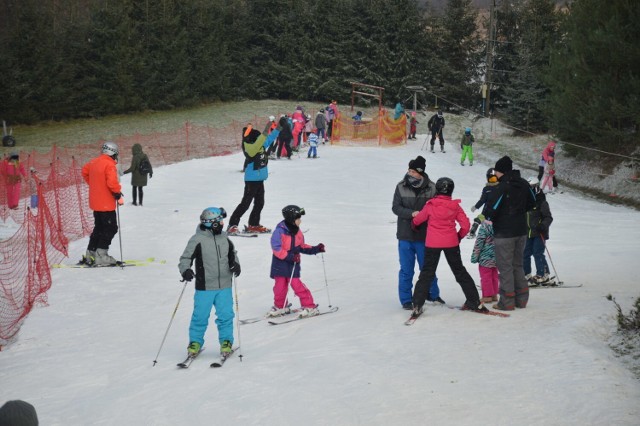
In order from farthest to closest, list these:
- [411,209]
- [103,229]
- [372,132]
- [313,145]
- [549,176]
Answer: [372,132] → [313,145] → [549,176] → [103,229] → [411,209]

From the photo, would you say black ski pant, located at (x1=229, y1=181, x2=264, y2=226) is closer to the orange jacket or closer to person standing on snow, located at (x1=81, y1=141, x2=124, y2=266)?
person standing on snow, located at (x1=81, y1=141, x2=124, y2=266)

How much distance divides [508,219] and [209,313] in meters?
3.77

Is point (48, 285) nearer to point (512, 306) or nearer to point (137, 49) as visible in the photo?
point (512, 306)

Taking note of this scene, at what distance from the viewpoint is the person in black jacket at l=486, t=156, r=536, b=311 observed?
930 cm

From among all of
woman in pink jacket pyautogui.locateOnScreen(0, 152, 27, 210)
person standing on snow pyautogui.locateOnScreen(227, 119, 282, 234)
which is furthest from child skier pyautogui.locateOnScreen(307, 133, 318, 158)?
person standing on snow pyautogui.locateOnScreen(227, 119, 282, 234)

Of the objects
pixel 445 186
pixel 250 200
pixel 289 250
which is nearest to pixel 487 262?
pixel 445 186

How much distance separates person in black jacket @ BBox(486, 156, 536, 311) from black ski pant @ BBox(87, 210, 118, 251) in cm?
666

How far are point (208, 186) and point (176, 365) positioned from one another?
50.0 feet

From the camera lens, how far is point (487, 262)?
9969mm

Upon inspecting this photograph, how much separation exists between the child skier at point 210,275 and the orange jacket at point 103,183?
191 inches

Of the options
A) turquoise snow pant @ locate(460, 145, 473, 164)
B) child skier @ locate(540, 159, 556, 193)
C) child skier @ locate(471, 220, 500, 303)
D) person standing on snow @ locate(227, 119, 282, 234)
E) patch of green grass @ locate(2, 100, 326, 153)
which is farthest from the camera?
patch of green grass @ locate(2, 100, 326, 153)

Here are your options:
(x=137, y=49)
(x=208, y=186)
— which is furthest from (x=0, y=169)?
(x=137, y=49)

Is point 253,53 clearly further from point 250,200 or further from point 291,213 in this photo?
point 291,213

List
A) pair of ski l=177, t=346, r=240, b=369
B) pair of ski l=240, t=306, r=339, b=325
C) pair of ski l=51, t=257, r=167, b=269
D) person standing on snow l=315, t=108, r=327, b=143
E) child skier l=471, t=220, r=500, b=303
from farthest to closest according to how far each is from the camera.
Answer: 1. person standing on snow l=315, t=108, r=327, b=143
2. pair of ski l=51, t=257, r=167, b=269
3. child skier l=471, t=220, r=500, b=303
4. pair of ski l=240, t=306, r=339, b=325
5. pair of ski l=177, t=346, r=240, b=369
